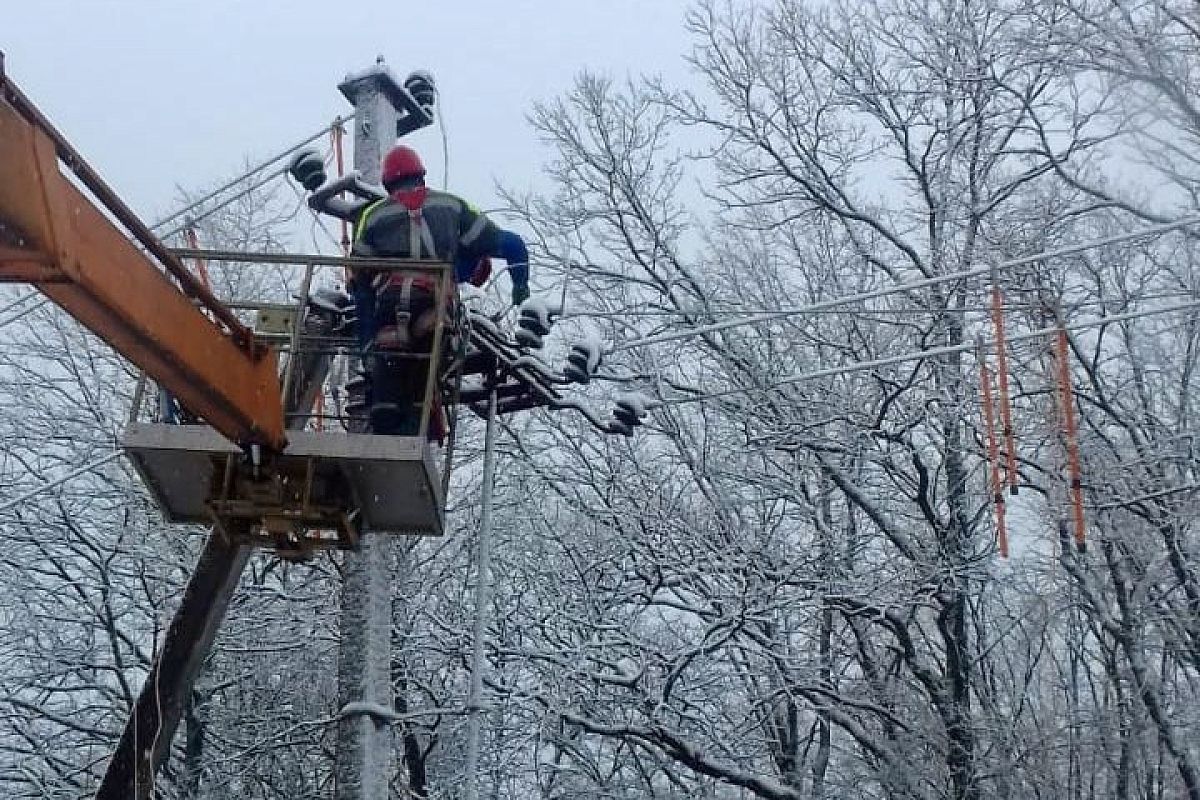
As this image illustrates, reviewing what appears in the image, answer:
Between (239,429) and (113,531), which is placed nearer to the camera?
(239,429)

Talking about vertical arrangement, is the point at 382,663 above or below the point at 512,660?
below

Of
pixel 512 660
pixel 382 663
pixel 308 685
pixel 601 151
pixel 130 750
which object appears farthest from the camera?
pixel 601 151

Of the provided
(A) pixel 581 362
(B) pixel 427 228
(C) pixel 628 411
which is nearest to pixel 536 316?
(A) pixel 581 362

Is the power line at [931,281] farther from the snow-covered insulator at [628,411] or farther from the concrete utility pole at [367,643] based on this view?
the concrete utility pole at [367,643]

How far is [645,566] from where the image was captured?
14.4 metres

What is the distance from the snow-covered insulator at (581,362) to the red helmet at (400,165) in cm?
121

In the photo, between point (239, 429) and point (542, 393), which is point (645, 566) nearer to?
point (542, 393)

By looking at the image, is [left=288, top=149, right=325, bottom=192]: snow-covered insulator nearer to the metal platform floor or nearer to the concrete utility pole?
the concrete utility pole

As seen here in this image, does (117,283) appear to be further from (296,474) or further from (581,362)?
(581,362)

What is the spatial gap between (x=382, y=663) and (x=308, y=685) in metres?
7.62

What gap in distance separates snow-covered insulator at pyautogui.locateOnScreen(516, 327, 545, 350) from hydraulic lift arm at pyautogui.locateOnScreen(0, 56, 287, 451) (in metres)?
1.40

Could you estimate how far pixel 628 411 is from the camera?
8.52 m

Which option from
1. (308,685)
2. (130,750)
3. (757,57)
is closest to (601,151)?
(757,57)

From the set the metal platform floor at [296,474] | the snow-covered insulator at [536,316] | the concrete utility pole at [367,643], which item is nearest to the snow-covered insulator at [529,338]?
the snow-covered insulator at [536,316]
